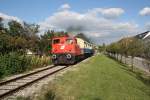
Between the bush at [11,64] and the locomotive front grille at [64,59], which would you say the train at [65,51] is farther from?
the bush at [11,64]

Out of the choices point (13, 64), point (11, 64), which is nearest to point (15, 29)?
point (13, 64)

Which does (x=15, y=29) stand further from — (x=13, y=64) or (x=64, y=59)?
(x=13, y=64)

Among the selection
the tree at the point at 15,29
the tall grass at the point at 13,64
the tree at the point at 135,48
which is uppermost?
the tree at the point at 15,29

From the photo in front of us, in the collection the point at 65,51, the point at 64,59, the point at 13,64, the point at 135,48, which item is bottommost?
the point at 13,64

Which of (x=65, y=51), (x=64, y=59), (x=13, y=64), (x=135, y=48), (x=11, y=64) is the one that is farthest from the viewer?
(x=135, y=48)

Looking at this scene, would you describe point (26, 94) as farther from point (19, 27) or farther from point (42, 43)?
point (19, 27)

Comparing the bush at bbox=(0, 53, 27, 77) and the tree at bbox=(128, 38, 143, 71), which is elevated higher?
the tree at bbox=(128, 38, 143, 71)

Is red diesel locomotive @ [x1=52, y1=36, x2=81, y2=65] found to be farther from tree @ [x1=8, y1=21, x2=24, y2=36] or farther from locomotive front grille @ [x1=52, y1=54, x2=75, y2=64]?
tree @ [x1=8, y1=21, x2=24, y2=36]

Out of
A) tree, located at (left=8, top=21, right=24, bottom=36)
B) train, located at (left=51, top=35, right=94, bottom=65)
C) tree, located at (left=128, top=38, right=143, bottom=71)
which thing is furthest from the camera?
tree, located at (left=8, top=21, right=24, bottom=36)

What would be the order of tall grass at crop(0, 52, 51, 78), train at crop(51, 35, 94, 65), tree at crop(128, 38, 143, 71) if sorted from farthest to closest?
tree at crop(128, 38, 143, 71) → train at crop(51, 35, 94, 65) → tall grass at crop(0, 52, 51, 78)

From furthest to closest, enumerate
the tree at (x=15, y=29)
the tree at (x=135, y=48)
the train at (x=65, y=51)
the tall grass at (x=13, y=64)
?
the tree at (x=15, y=29), the tree at (x=135, y=48), the train at (x=65, y=51), the tall grass at (x=13, y=64)

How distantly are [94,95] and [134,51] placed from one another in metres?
21.6

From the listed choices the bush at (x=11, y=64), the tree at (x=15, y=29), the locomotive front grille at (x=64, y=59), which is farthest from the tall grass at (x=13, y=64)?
the tree at (x=15, y=29)

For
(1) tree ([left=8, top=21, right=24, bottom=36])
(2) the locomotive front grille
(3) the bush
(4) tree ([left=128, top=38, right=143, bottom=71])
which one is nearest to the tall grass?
(3) the bush
